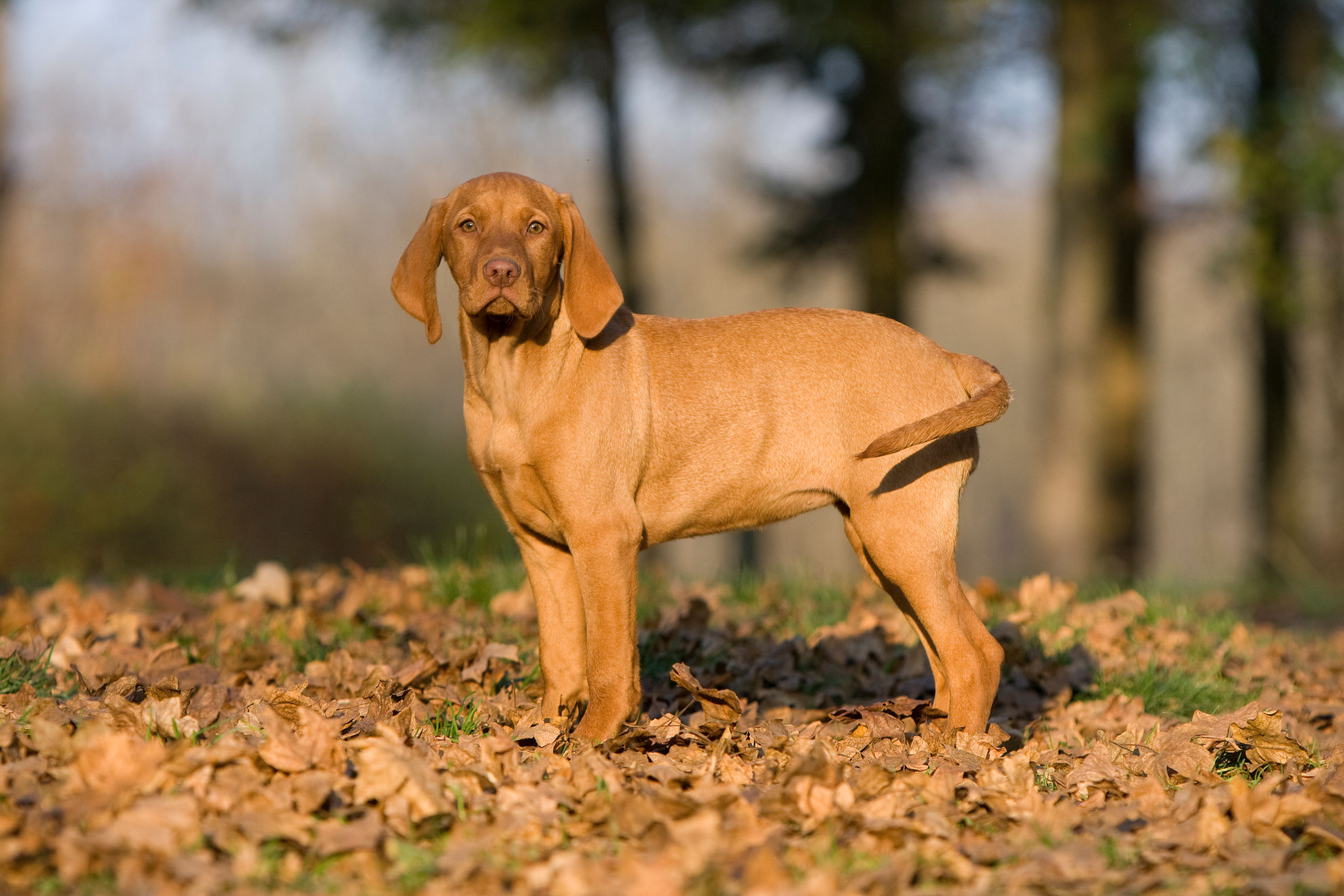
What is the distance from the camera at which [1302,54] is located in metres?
12.2

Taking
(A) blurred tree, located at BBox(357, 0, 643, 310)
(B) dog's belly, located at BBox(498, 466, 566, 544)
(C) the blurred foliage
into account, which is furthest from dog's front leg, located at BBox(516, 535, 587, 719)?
(A) blurred tree, located at BBox(357, 0, 643, 310)

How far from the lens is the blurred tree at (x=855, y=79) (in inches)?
457

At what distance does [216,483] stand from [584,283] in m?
9.92

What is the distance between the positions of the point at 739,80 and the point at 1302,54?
19.4 ft

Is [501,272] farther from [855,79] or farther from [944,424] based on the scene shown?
[855,79]

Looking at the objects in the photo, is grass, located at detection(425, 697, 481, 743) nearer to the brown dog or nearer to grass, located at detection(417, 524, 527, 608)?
the brown dog

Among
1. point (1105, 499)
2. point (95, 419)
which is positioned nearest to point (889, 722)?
point (1105, 499)

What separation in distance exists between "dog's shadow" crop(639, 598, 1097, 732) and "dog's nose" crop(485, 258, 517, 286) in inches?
74.4

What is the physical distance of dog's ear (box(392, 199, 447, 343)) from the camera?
4.36m

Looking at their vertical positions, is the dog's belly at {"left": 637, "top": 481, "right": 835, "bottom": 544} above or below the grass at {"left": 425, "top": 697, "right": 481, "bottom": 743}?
above

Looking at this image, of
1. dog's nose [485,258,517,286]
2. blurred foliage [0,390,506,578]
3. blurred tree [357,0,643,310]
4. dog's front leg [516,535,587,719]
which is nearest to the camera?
dog's nose [485,258,517,286]

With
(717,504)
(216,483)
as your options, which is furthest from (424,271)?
(216,483)

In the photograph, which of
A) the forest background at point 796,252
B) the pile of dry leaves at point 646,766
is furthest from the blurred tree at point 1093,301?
Answer: the pile of dry leaves at point 646,766

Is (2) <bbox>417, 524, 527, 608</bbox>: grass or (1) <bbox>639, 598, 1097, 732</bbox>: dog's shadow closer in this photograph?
(1) <bbox>639, 598, 1097, 732</bbox>: dog's shadow
